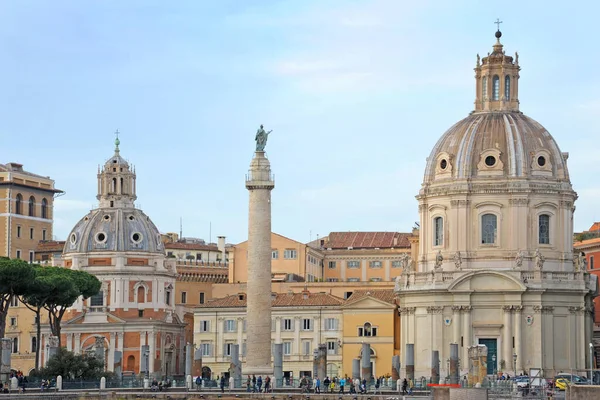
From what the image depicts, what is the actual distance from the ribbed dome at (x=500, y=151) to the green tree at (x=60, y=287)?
27.1 metres

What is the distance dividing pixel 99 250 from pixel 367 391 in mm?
59315

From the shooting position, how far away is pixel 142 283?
5846 inches

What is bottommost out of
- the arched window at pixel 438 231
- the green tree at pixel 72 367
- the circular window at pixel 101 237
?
the green tree at pixel 72 367

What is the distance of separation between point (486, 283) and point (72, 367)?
→ 104 feet

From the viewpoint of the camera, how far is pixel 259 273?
10950 centimetres

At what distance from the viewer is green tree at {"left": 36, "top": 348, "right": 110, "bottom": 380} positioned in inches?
3954

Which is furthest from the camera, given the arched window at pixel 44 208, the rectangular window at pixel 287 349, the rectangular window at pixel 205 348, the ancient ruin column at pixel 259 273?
the arched window at pixel 44 208

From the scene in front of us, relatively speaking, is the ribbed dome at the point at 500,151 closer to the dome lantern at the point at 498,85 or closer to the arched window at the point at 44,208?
the dome lantern at the point at 498,85

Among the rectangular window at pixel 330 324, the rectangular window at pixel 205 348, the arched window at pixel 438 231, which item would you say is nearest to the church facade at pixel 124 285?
the rectangular window at pixel 205 348

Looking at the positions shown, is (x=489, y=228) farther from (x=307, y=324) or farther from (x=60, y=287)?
(x=60, y=287)

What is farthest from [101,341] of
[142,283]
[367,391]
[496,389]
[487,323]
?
[496,389]

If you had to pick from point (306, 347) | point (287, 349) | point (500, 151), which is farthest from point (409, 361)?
point (287, 349)

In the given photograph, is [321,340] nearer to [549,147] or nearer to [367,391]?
[549,147]

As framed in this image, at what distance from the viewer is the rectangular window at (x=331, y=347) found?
5231 inches
